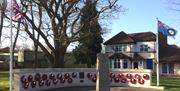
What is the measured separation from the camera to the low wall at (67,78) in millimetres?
30531

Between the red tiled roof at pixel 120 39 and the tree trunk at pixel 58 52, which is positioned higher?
the red tiled roof at pixel 120 39

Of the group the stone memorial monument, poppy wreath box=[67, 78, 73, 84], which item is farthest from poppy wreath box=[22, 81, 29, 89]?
the stone memorial monument

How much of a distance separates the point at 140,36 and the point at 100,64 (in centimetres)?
5303

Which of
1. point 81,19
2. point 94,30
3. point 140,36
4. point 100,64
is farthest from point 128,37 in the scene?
point 100,64

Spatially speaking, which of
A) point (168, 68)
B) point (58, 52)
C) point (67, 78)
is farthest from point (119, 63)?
point (67, 78)

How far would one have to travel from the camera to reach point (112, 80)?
127 feet

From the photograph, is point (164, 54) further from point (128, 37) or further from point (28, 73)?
point (28, 73)

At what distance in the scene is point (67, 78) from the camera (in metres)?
36.7

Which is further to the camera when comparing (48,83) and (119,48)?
(119,48)

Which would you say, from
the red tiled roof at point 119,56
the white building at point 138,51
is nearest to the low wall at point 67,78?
the white building at point 138,51

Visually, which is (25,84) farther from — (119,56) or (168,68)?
(119,56)

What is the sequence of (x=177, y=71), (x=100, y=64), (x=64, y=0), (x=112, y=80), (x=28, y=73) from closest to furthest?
(x=100, y=64), (x=28, y=73), (x=112, y=80), (x=64, y=0), (x=177, y=71)

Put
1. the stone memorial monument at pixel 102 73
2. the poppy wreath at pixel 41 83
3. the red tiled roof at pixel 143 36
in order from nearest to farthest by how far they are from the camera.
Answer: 1. the stone memorial monument at pixel 102 73
2. the poppy wreath at pixel 41 83
3. the red tiled roof at pixel 143 36

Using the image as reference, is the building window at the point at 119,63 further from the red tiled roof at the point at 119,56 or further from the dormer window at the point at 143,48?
the dormer window at the point at 143,48
